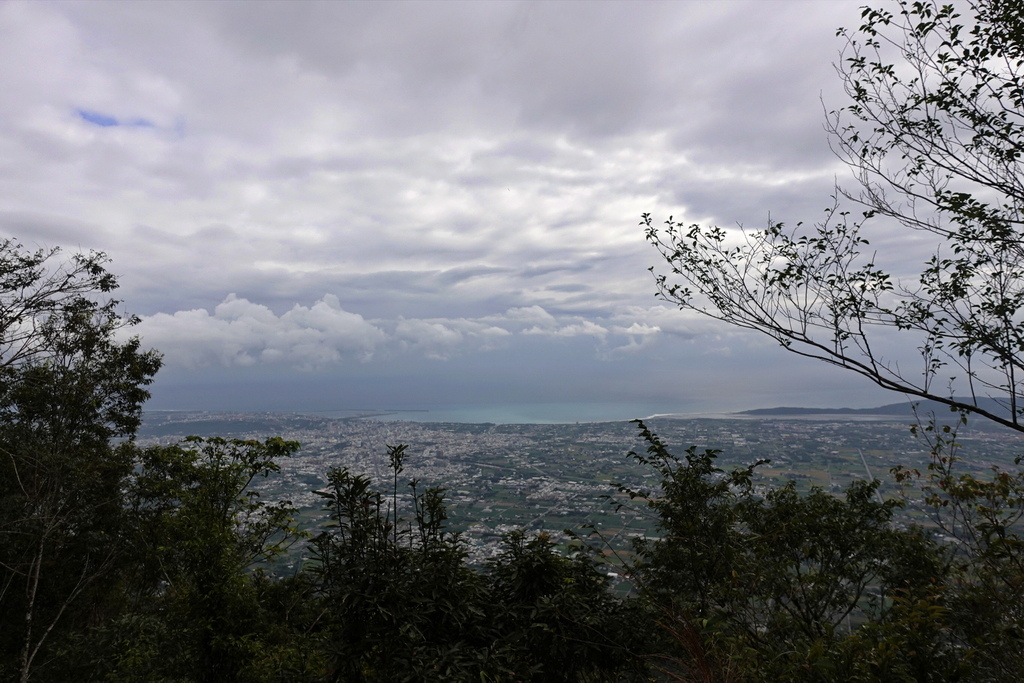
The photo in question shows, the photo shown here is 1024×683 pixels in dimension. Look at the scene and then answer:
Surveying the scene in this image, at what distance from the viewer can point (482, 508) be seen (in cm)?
1267

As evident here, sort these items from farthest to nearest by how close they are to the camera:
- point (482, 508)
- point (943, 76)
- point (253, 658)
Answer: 1. point (482, 508)
2. point (253, 658)
3. point (943, 76)

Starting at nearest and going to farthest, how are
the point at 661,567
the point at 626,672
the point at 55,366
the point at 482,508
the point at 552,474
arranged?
1. the point at 626,672
2. the point at 661,567
3. the point at 55,366
4. the point at 482,508
5. the point at 552,474

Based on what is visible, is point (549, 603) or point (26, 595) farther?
point (26, 595)

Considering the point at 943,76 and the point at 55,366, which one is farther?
the point at 55,366

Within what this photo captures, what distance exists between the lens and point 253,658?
600cm

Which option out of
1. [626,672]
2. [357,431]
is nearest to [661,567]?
[626,672]

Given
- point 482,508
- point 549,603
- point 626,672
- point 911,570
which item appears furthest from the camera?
point 482,508

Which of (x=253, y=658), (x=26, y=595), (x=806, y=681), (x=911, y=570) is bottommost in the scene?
(x=26, y=595)

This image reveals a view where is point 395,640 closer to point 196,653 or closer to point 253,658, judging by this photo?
point 253,658

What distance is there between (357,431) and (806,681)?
3026 cm

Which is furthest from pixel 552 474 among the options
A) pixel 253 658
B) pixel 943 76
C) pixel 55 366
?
pixel 943 76

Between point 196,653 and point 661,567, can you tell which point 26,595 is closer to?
point 196,653

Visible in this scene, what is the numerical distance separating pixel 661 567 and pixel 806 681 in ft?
17.4

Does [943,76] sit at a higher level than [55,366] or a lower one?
higher
